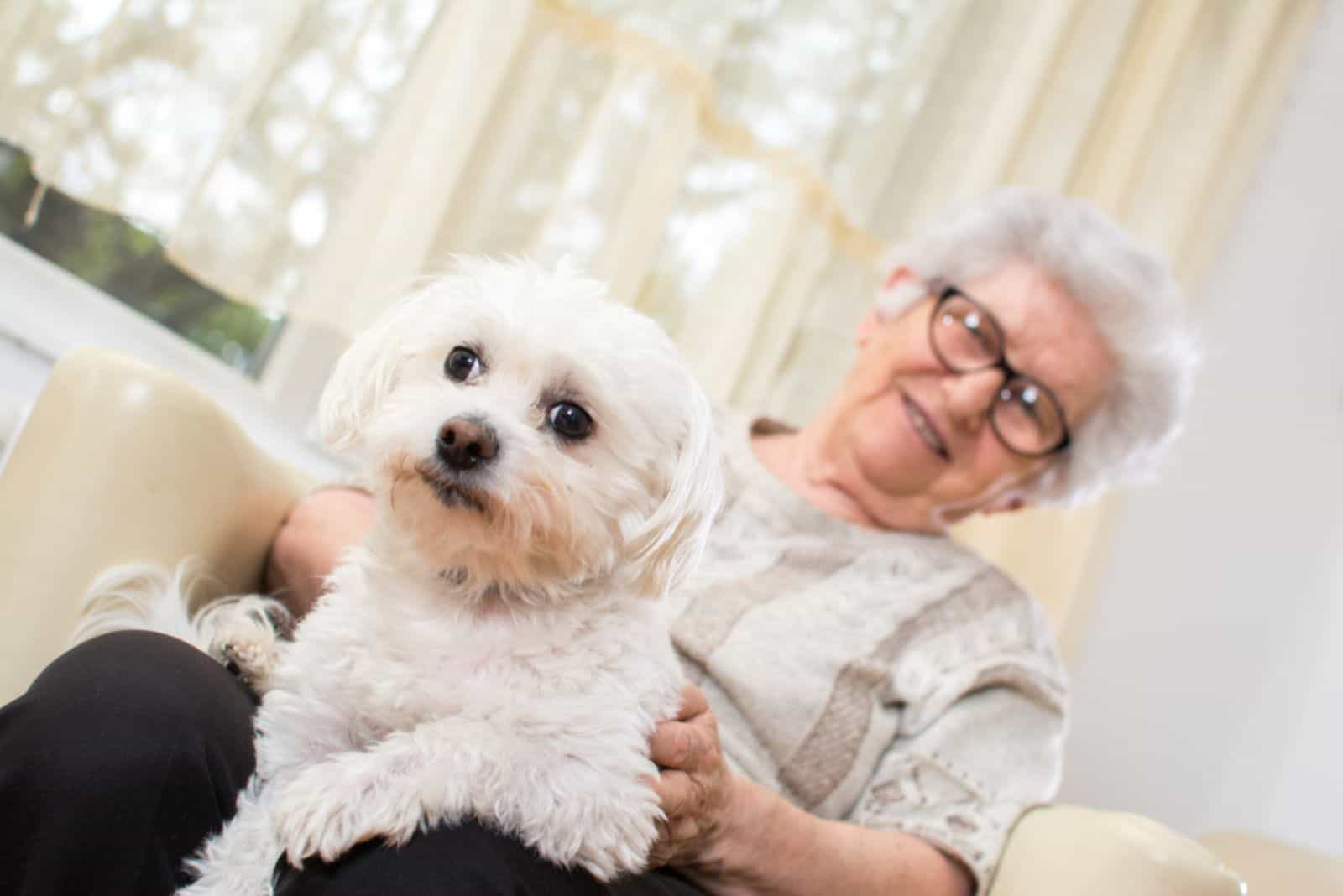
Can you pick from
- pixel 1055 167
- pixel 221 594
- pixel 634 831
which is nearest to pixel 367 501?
pixel 221 594

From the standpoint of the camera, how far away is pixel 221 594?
3.85 feet

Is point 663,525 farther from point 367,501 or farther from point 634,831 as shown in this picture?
point 367,501

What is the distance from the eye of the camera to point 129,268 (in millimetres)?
1765

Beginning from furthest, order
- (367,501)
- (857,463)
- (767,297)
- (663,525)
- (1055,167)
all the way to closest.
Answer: (1055,167), (767,297), (857,463), (367,501), (663,525)

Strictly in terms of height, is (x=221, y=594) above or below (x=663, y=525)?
below

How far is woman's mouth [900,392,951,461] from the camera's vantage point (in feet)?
4.94

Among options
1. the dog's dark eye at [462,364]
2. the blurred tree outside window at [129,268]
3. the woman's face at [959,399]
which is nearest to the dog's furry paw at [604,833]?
the dog's dark eye at [462,364]

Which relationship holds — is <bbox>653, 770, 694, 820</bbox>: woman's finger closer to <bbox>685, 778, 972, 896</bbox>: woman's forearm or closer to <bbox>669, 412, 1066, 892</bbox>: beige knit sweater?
<bbox>685, 778, 972, 896</bbox>: woman's forearm

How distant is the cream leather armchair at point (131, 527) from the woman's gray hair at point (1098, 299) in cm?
62

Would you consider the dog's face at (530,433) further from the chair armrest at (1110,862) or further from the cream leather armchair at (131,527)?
the chair armrest at (1110,862)

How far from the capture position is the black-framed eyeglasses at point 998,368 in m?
1.51

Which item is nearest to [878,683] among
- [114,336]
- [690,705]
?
[690,705]

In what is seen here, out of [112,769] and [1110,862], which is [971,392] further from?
[112,769]

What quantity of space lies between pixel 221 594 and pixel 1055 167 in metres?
1.75
